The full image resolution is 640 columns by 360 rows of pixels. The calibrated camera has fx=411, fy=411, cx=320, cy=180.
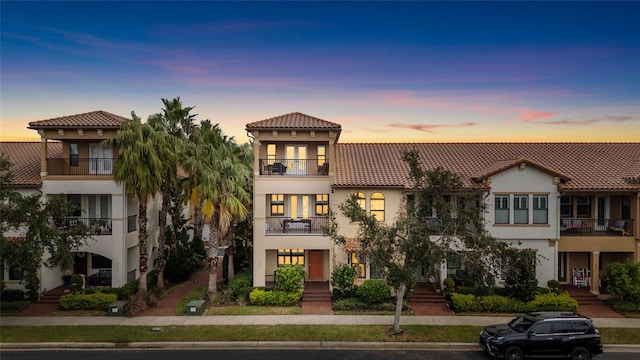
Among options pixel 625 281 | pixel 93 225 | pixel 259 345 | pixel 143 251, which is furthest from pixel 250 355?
pixel 625 281

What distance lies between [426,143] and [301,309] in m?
16.0

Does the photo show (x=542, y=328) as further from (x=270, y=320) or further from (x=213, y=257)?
(x=213, y=257)

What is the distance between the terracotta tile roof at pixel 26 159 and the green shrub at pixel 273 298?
14671 millimetres

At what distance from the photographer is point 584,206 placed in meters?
26.3

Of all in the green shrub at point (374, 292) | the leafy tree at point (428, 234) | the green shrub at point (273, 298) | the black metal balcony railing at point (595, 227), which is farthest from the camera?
the black metal balcony railing at point (595, 227)

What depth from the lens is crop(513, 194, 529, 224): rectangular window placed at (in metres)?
24.1

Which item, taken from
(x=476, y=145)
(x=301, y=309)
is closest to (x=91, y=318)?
(x=301, y=309)

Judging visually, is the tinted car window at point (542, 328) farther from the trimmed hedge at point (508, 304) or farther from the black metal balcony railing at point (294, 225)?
the black metal balcony railing at point (294, 225)

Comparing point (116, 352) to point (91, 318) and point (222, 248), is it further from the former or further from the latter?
point (222, 248)

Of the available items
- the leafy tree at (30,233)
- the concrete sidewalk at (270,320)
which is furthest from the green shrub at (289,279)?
the leafy tree at (30,233)

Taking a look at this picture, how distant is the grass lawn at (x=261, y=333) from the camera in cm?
1775

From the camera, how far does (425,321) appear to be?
66.5ft

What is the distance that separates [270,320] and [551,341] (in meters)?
12.1

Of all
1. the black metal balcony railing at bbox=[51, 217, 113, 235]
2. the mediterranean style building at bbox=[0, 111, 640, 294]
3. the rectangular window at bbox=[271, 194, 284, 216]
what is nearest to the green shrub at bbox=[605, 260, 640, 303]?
the mediterranean style building at bbox=[0, 111, 640, 294]
